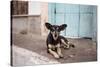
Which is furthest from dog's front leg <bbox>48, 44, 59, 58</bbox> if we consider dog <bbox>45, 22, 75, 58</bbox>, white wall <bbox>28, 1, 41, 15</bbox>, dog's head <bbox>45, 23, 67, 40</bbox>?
white wall <bbox>28, 1, 41, 15</bbox>

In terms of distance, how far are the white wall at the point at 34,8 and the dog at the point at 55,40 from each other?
0.20 meters

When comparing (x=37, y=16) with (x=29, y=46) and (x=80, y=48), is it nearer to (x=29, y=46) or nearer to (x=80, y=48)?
(x=29, y=46)

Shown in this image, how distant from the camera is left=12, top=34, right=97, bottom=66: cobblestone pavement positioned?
2.11 meters

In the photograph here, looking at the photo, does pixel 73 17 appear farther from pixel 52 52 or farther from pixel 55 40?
pixel 52 52

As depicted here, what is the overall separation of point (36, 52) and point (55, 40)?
0.31 m

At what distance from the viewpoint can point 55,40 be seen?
229 cm

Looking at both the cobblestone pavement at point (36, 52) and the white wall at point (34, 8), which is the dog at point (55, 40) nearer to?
the cobblestone pavement at point (36, 52)

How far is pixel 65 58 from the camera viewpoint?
7.57 ft

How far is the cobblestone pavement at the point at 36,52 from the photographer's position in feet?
6.92

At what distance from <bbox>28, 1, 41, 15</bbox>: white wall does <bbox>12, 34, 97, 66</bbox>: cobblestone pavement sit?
0.98 feet

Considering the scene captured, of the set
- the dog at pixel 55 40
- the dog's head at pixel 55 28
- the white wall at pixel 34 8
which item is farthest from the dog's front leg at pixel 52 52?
the white wall at pixel 34 8
